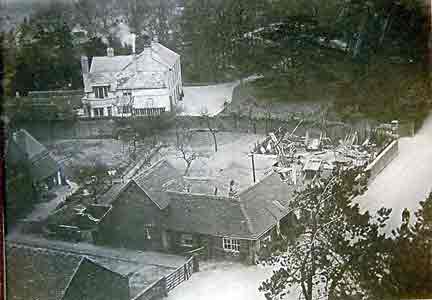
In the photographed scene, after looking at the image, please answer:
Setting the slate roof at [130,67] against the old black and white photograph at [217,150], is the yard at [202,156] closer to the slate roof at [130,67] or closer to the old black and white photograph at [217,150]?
the old black and white photograph at [217,150]

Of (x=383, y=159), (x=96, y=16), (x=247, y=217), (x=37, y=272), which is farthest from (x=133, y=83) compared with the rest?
(x=383, y=159)

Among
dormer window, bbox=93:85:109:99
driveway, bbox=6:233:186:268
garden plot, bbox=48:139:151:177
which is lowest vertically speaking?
driveway, bbox=6:233:186:268

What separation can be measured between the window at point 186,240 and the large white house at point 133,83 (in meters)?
0.39

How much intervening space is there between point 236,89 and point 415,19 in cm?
60

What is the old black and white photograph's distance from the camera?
2178 millimetres

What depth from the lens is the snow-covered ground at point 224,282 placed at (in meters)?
2.20

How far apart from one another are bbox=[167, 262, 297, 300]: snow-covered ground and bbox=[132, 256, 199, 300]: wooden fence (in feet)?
0.06

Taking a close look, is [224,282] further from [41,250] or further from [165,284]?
[41,250]

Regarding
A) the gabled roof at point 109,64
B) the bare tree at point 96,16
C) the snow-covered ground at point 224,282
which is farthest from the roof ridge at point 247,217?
the bare tree at point 96,16

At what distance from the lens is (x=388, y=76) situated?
2.26 meters

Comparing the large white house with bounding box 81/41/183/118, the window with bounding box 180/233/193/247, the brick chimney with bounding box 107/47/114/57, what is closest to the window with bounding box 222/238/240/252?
the window with bounding box 180/233/193/247

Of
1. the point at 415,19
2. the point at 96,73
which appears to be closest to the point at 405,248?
the point at 415,19

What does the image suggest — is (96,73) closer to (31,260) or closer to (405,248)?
(31,260)

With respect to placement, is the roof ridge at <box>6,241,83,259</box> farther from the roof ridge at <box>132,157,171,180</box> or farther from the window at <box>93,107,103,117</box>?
the window at <box>93,107,103,117</box>
